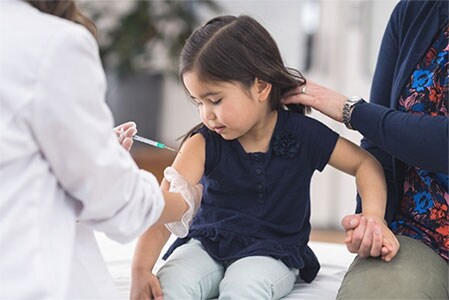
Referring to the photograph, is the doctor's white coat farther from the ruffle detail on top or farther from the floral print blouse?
the floral print blouse

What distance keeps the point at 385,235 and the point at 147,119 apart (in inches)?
124

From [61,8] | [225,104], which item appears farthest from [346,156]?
[61,8]

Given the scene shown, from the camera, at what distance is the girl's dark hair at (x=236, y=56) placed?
1521 mm

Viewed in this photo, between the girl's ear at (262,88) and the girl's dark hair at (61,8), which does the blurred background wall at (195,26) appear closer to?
the girl's ear at (262,88)

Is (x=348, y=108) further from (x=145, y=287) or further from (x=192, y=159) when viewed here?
(x=145, y=287)

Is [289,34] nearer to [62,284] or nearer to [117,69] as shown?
[117,69]

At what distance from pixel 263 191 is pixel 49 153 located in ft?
2.04

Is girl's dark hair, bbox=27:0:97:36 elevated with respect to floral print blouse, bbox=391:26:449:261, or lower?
elevated

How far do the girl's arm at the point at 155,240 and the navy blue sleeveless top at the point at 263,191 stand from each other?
1.2 inches

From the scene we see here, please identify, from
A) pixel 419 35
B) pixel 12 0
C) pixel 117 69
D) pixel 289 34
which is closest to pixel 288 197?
pixel 419 35

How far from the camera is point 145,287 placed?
4.72 ft

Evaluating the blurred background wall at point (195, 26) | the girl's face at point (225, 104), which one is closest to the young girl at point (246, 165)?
the girl's face at point (225, 104)

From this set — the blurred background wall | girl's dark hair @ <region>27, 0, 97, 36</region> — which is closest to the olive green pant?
girl's dark hair @ <region>27, 0, 97, 36</region>

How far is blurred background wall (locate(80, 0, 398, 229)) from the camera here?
409 centimetres
